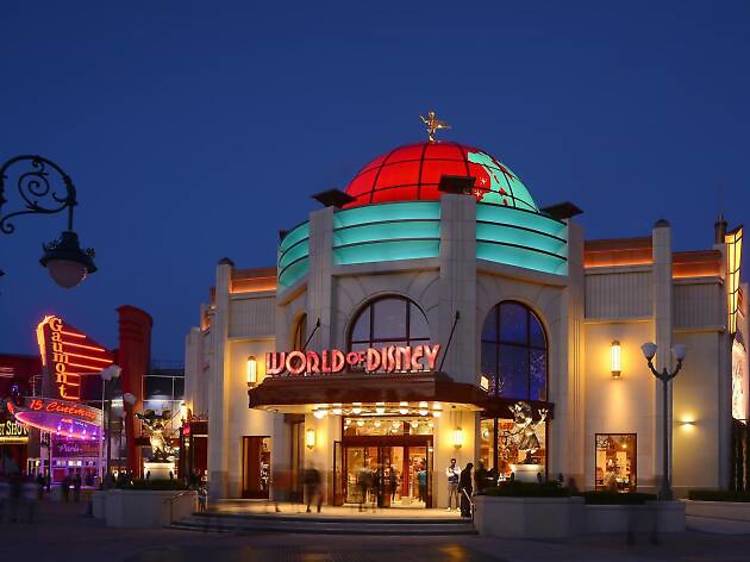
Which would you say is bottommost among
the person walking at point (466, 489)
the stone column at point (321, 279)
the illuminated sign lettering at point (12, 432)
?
the illuminated sign lettering at point (12, 432)

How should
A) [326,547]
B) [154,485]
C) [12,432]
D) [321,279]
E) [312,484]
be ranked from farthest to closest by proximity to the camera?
[12,432] < [321,279] < [312,484] < [154,485] < [326,547]

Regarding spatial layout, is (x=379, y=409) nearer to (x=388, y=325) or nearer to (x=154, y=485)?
(x=388, y=325)

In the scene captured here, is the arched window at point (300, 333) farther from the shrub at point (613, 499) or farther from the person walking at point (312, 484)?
the shrub at point (613, 499)

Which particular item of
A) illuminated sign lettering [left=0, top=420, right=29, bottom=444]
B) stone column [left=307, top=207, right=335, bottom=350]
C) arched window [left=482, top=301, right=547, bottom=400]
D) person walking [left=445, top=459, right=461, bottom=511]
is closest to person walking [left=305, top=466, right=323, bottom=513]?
person walking [left=445, top=459, right=461, bottom=511]

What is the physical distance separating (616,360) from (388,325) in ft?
28.6

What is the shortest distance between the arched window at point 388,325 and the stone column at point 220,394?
9.74 meters

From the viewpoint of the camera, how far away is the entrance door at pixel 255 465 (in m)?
47.6

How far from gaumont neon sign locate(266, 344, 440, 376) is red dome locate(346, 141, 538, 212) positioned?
30.3 ft

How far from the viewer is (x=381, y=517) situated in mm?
33062

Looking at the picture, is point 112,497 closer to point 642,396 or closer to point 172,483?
point 172,483

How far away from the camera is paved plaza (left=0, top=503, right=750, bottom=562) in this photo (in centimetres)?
2458

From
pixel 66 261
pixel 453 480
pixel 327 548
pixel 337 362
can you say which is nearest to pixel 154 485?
pixel 337 362

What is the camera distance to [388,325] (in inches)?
1591

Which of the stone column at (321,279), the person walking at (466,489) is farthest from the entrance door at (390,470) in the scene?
the stone column at (321,279)
